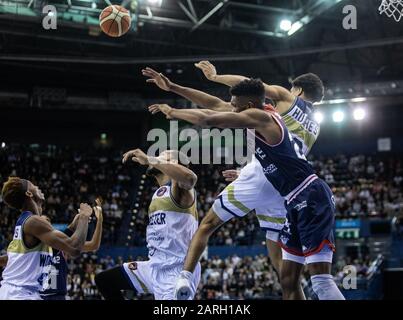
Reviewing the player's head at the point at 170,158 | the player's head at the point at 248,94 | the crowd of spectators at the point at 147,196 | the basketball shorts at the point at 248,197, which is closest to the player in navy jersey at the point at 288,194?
Result: the player's head at the point at 248,94

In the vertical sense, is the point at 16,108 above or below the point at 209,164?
above

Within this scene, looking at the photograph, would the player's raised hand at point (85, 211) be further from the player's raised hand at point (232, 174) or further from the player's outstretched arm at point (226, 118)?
the player's raised hand at point (232, 174)

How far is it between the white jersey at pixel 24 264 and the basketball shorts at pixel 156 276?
3.21 feet

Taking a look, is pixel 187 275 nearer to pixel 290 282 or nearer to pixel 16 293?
pixel 290 282

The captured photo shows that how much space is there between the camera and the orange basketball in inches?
364

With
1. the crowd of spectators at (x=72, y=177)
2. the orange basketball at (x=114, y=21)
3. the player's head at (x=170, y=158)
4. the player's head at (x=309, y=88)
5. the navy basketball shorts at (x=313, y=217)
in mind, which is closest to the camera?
the navy basketball shorts at (x=313, y=217)

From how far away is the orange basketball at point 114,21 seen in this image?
926cm

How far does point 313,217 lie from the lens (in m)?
4.47

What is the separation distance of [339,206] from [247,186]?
15694 mm

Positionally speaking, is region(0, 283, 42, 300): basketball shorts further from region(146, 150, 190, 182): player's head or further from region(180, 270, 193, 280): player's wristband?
region(146, 150, 190, 182): player's head

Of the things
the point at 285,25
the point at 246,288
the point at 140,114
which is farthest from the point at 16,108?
the point at 246,288

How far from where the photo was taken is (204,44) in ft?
66.4
